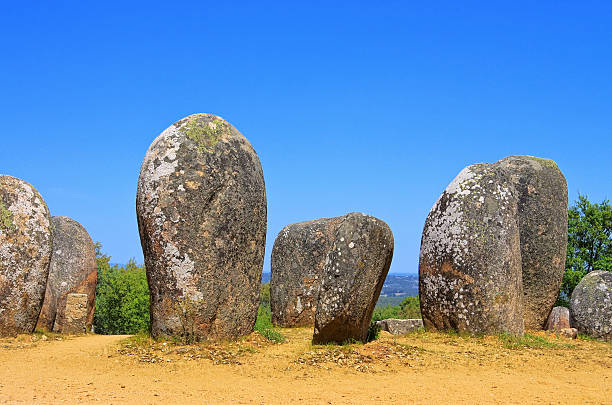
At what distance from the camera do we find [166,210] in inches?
410

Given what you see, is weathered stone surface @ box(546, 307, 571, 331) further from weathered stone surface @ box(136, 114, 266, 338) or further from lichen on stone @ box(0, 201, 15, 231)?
lichen on stone @ box(0, 201, 15, 231)

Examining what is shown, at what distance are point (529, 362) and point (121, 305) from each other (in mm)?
16971

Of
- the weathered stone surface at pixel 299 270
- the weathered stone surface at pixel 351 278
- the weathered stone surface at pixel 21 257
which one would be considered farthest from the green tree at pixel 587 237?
the weathered stone surface at pixel 21 257

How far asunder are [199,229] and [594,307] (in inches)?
432

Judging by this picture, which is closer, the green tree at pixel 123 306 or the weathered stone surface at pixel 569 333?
the weathered stone surface at pixel 569 333

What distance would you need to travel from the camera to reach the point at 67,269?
16.5 meters

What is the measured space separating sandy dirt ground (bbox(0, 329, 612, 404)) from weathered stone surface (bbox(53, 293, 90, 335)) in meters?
2.13

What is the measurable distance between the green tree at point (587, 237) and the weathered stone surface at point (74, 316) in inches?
735

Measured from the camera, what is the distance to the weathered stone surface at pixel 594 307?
15102 millimetres

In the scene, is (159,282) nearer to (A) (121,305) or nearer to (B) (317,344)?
(B) (317,344)

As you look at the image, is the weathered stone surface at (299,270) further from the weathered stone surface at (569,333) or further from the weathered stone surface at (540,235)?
the weathered stone surface at (569,333)

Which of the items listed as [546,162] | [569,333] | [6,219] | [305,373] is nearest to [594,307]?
[569,333]

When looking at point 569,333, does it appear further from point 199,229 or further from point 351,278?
point 199,229

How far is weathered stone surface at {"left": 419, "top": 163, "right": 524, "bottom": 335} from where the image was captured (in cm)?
1255
